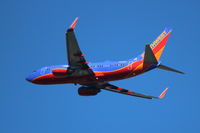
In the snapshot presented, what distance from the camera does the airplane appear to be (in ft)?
183

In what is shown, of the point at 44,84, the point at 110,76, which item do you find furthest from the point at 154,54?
the point at 44,84

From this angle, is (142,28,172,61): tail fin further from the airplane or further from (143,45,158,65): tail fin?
(143,45,158,65): tail fin

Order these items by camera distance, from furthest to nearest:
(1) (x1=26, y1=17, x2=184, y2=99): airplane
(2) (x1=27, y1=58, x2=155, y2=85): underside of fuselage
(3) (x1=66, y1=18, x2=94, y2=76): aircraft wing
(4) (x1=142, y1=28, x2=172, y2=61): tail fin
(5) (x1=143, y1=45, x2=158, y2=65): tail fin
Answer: (4) (x1=142, y1=28, x2=172, y2=61): tail fin → (2) (x1=27, y1=58, x2=155, y2=85): underside of fuselage → (1) (x1=26, y1=17, x2=184, y2=99): airplane → (5) (x1=143, y1=45, x2=158, y2=65): tail fin → (3) (x1=66, y1=18, x2=94, y2=76): aircraft wing

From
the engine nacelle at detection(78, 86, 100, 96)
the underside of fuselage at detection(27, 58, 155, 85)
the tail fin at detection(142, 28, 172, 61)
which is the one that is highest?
the tail fin at detection(142, 28, 172, 61)

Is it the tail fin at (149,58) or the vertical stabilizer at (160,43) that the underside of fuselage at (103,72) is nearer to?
the tail fin at (149,58)

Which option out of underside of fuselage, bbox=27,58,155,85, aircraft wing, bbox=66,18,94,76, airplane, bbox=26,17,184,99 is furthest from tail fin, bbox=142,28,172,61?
aircraft wing, bbox=66,18,94,76

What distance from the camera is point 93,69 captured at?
2389 inches

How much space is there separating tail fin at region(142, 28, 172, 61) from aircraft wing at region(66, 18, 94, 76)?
9551 millimetres

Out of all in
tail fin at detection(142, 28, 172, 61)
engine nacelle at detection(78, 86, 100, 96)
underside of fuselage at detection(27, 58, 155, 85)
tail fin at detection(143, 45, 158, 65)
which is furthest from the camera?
engine nacelle at detection(78, 86, 100, 96)

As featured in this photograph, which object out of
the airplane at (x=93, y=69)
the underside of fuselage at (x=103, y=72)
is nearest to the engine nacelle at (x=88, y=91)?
the airplane at (x=93, y=69)

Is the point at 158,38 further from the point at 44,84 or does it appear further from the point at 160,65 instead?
the point at 44,84

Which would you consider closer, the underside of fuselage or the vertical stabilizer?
the underside of fuselage

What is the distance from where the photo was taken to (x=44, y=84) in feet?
210

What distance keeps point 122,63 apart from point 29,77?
15.2m
